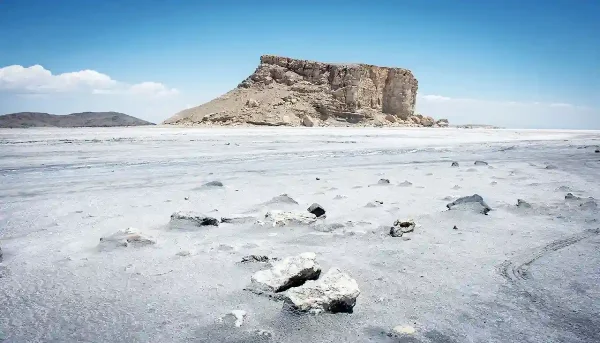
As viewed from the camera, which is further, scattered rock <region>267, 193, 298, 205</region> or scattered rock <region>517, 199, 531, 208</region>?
scattered rock <region>267, 193, 298, 205</region>

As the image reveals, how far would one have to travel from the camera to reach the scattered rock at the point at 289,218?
339cm

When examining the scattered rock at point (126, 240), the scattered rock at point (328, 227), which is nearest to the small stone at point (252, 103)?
the scattered rock at point (328, 227)

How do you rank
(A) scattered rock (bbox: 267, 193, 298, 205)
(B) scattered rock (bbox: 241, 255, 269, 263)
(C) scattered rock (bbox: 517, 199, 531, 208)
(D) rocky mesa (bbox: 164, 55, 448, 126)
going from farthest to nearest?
(D) rocky mesa (bbox: 164, 55, 448, 126) < (A) scattered rock (bbox: 267, 193, 298, 205) < (C) scattered rock (bbox: 517, 199, 531, 208) < (B) scattered rock (bbox: 241, 255, 269, 263)

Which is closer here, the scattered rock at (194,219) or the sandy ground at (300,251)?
the sandy ground at (300,251)

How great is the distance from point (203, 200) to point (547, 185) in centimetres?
489

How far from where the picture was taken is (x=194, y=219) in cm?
339

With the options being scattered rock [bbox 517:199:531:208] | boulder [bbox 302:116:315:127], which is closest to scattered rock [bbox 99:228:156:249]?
scattered rock [bbox 517:199:531:208]

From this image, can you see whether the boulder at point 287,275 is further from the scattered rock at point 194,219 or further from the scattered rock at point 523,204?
the scattered rock at point 523,204

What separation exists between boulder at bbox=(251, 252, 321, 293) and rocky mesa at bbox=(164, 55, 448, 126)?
136 feet

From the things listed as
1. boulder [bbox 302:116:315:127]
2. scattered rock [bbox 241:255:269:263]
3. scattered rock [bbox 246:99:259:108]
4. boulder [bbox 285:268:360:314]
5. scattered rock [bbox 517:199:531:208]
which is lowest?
scattered rock [bbox 241:255:269:263]

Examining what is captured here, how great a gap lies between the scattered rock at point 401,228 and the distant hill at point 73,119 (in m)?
69.3

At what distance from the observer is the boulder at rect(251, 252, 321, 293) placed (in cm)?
209

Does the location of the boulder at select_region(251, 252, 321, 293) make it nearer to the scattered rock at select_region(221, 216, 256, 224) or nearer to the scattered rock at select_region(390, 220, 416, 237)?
the scattered rock at select_region(390, 220, 416, 237)

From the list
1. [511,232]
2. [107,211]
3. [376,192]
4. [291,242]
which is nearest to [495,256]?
[511,232]
